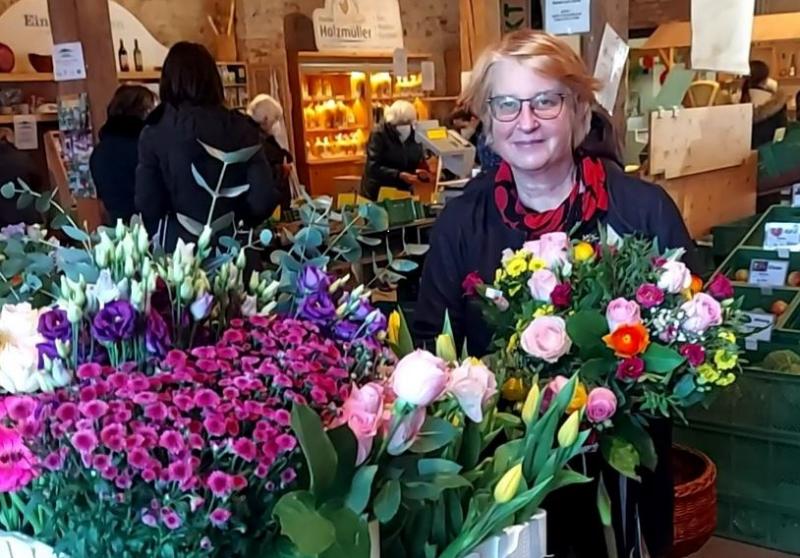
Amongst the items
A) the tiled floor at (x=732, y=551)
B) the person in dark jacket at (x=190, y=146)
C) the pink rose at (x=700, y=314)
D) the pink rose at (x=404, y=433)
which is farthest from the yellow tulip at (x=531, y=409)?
the person in dark jacket at (x=190, y=146)

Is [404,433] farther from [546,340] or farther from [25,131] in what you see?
[25,131]

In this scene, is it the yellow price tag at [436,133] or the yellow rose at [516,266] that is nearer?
the yellow rose at [516,266]

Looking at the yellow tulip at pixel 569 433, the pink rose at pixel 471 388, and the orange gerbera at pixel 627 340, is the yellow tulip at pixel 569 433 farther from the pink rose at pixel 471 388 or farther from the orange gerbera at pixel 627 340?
the orange gerbera at pixel 627 340

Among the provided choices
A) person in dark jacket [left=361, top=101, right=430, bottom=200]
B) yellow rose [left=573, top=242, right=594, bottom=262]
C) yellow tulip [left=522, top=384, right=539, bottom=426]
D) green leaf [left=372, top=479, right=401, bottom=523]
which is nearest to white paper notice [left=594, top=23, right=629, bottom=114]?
yellow rose [left=573, top=242, right=594, bottom=262]

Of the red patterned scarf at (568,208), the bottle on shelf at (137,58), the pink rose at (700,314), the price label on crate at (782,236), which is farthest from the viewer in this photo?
the bottle on shelf at (137,58)

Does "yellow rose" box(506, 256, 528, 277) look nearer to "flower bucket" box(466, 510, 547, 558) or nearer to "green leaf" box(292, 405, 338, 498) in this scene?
"flower bucket" box(466, 510, 547, 558)

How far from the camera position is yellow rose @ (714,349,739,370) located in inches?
53.7

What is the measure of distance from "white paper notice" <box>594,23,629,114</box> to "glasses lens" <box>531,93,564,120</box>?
4.18 feet

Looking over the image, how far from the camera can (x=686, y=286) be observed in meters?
1.40

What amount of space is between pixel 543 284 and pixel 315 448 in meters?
0.68

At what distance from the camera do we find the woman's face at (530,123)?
1790 mm

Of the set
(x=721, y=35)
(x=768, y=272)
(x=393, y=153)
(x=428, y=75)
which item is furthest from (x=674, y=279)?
(x=428, y=75)

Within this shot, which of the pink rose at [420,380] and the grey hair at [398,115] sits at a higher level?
the pink rose at [420,380]

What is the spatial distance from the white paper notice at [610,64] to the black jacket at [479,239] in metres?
1.17
